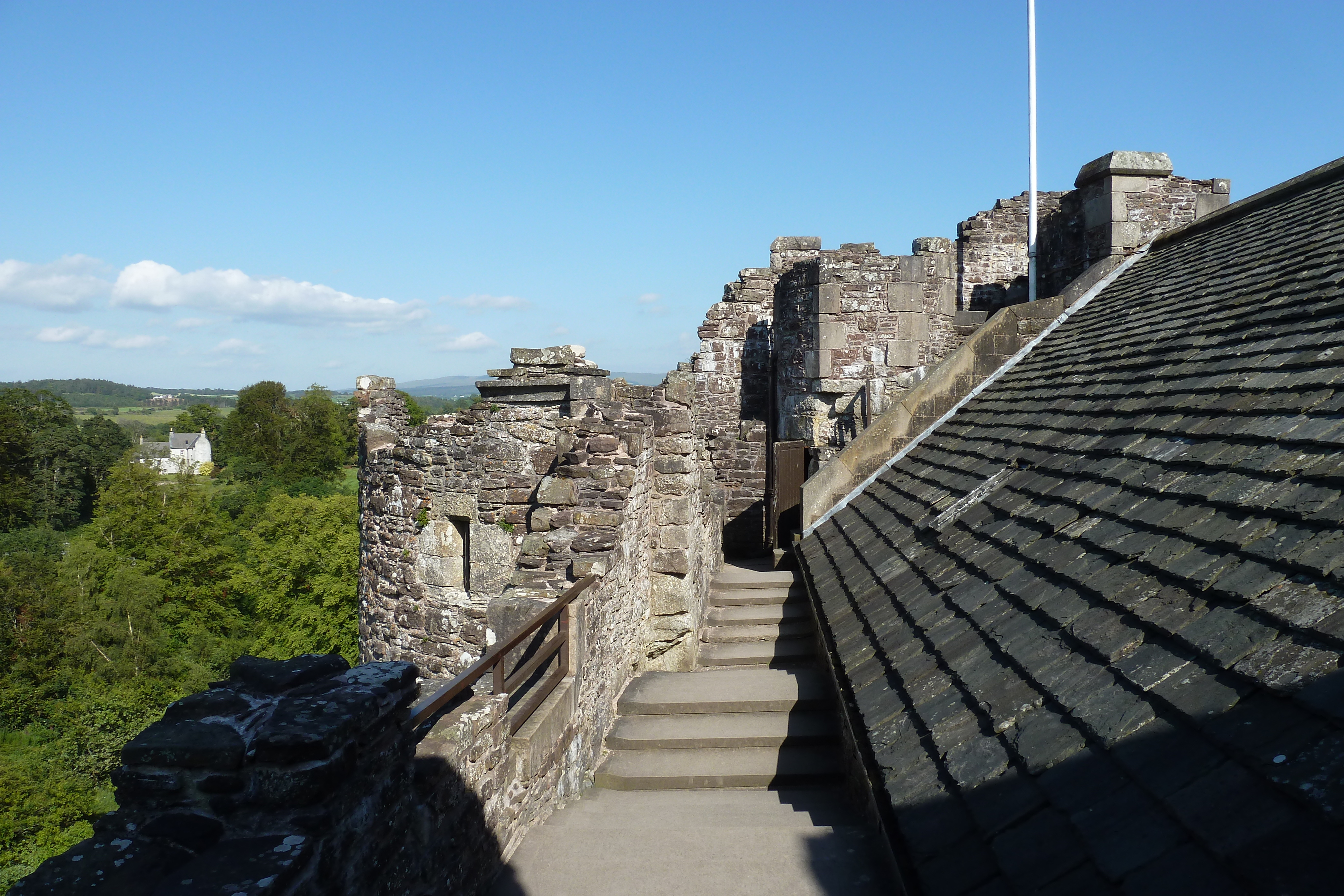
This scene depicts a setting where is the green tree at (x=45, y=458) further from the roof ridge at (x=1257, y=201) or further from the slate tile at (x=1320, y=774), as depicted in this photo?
the slate tile at (x=1320, y=774)

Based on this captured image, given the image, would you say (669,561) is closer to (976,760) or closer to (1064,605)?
(1064,605)

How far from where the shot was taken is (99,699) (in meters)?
24.8

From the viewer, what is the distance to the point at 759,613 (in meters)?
9.66

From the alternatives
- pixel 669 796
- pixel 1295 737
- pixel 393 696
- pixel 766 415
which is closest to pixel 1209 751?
pixel 1295 737

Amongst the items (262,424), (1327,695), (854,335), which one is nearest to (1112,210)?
(854,335)

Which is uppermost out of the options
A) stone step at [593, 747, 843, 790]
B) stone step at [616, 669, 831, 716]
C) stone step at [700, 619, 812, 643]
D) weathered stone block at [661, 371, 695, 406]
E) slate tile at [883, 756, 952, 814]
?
weathered stone block at [661, 371, 695, 406]

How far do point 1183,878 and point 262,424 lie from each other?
229 feet

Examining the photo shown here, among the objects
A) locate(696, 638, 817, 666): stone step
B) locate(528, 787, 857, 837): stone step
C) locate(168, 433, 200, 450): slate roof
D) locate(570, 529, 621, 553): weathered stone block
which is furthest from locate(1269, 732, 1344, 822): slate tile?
locate(168, 433, 200, 450): slate roof

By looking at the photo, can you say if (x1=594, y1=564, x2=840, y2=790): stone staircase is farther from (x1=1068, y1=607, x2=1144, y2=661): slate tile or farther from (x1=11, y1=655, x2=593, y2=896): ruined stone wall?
(x1=1068, y1=607, x2=1144, y2=661): slate tile

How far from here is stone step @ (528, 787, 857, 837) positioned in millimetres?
5047

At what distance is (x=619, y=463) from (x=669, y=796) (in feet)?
9.30

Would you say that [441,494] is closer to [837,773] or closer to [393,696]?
[837,773]

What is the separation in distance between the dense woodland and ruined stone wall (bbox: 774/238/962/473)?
17169 millimetres

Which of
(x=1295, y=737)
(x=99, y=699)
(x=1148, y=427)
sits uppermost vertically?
(x=1148, y=427)
